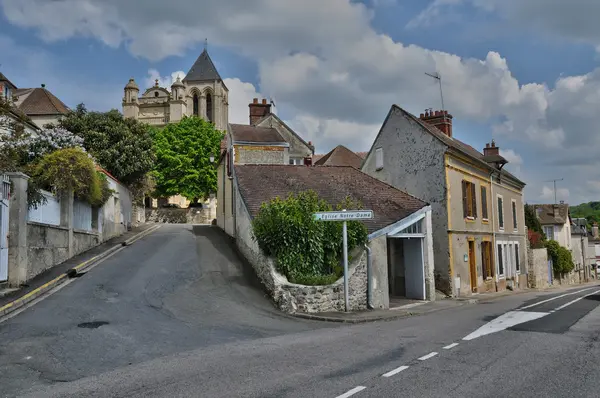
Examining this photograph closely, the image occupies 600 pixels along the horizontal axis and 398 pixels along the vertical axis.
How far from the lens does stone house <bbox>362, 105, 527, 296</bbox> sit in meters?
21.5

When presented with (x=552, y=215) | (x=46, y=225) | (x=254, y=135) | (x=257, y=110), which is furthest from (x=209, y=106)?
(x=46, y=225)

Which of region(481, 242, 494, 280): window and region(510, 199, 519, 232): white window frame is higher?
region(510, 199, 519, 232): white window frame

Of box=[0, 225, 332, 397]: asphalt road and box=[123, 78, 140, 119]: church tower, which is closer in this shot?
box=[0, 225, 332, 397]: asphalt road

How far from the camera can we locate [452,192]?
71.8ft

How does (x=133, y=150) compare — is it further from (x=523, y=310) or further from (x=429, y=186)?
(x=523, y=310)

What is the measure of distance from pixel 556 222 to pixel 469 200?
34.1 meters

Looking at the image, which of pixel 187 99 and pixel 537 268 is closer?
pixel 537 268

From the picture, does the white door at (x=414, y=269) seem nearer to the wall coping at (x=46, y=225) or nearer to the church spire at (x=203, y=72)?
the wall coping at (x=46, y=225)

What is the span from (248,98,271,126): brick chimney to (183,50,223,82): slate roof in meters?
56.4

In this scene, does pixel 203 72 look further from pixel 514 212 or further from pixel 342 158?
pixel 514 212

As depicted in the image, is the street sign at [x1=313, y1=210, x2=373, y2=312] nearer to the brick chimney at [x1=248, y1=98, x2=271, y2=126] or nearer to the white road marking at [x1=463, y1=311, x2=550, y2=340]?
the white road marking at [x1=463, y1=311, x2=550, y2=340]

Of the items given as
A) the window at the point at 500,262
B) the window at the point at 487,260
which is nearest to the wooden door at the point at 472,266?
the window at the point at 487,260

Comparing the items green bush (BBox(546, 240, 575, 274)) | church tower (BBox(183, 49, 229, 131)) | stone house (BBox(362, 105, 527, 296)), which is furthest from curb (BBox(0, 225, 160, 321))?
church tower (BBox(183, 49, 229, 131))

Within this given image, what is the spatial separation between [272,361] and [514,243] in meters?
25.4
